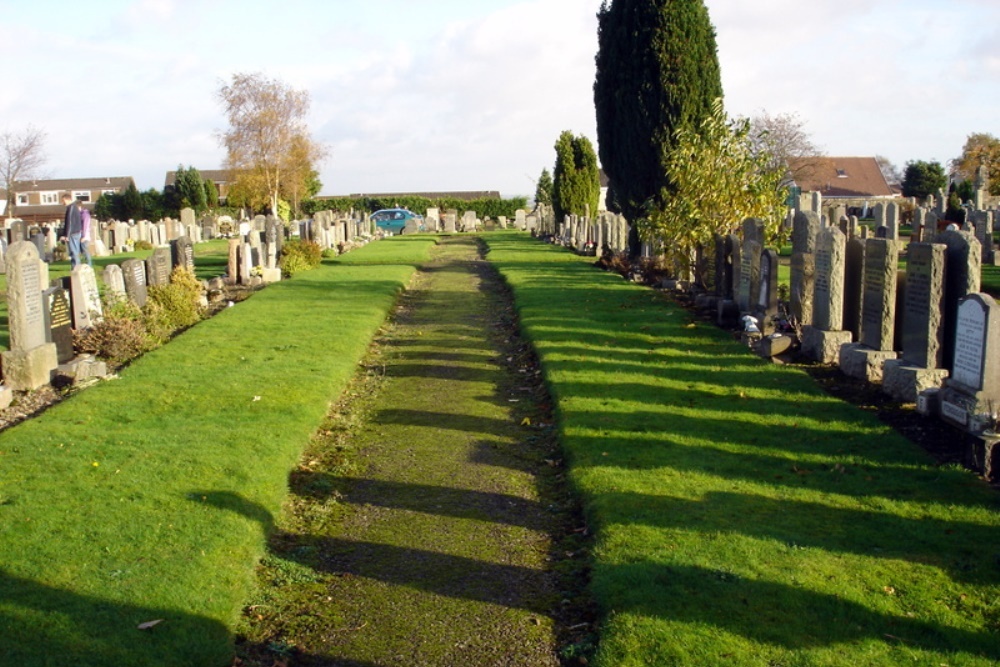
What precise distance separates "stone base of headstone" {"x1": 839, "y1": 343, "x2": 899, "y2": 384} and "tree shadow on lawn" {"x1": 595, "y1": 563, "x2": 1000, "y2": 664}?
220 inches

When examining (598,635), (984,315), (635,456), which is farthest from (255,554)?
(984,315)

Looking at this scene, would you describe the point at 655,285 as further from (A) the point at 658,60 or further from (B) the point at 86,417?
(B) the point at 86,417

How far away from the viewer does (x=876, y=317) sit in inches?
414

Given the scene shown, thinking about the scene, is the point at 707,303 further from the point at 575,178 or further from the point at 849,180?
the point at 849,180

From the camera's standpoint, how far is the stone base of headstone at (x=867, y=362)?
10.4 metres

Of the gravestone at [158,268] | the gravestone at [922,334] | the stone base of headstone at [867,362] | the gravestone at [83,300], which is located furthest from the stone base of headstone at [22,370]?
the gravestone at [922,334]

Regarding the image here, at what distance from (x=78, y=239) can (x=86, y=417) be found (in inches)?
592

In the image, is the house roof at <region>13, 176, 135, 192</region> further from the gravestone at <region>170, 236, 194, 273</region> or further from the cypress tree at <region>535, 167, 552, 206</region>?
the gravestone at <region>170, 236, 194, 273</region>

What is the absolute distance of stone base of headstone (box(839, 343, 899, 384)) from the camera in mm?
10359

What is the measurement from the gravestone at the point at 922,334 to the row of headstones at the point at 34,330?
9262 millimetres

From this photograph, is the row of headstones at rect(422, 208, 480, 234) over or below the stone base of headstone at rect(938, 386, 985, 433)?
over

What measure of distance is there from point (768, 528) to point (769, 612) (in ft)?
4.03

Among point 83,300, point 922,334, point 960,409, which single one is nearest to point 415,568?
point 960,409

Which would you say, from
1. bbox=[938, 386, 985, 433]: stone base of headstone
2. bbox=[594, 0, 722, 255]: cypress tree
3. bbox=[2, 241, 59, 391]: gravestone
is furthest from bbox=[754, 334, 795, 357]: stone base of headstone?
bbox=[594, 0, 722, 255]: cypress tree
